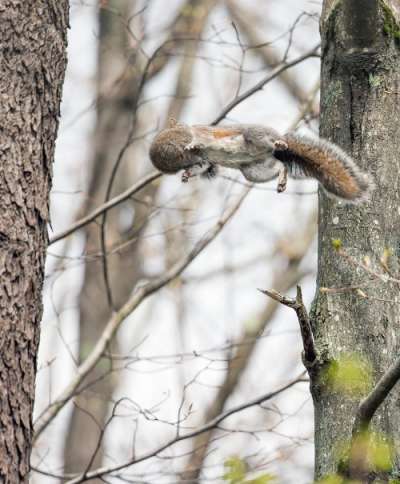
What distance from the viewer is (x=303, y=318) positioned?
216 centimetres

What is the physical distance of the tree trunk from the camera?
238 centimetres

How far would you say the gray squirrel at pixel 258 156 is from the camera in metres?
2.61

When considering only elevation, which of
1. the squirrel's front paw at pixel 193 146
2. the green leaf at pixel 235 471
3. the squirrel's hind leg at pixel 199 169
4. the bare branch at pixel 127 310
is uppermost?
the squirrel's front paw at pixel 193 146

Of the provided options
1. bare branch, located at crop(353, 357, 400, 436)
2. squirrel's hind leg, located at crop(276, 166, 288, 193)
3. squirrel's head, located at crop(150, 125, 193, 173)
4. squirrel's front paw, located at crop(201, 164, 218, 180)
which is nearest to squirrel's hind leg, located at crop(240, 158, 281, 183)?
squirrel's hind leg, located at crop(276, 166, 288, 193)

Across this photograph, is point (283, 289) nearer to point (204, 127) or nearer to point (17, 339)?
point (204, 127)

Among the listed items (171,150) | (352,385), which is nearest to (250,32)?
(171,150)

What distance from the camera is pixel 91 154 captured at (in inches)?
303

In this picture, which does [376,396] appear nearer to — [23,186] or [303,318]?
[303,318]

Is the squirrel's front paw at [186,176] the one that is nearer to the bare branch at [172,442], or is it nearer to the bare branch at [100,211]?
the bare branch at [100,211]

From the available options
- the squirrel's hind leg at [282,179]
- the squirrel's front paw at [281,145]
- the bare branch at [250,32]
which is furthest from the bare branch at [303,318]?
the bare branch at [250,32]

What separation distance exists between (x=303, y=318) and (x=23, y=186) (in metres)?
0.95

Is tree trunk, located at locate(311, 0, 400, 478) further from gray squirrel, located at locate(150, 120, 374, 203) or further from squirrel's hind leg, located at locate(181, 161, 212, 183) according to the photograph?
squirrel's hind leg, located at locate(181, 161, 212, 183)

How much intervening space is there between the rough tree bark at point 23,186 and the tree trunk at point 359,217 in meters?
0.81

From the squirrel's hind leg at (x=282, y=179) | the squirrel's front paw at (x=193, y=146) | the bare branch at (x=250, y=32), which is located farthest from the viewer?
the bare branch at (x=250, y=32)
